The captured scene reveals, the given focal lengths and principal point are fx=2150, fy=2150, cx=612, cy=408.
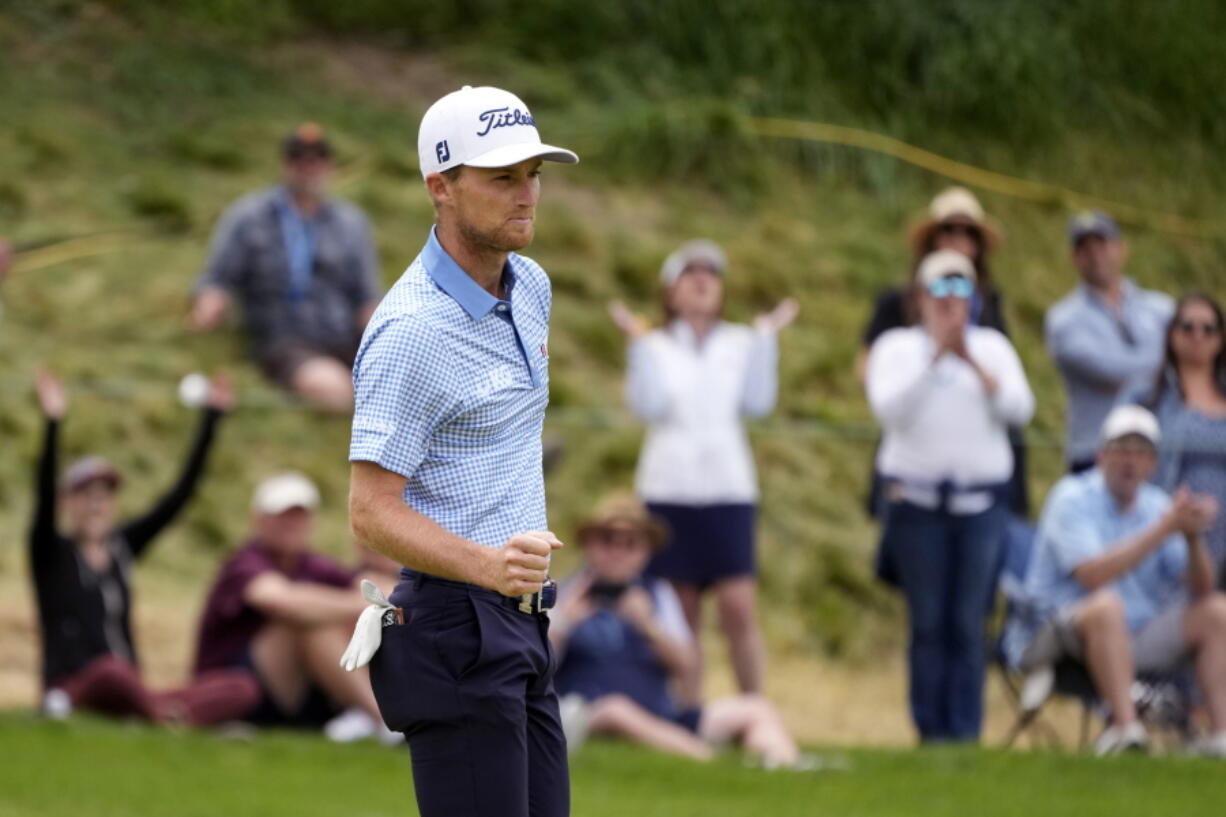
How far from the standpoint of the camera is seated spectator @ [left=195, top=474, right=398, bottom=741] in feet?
29.6

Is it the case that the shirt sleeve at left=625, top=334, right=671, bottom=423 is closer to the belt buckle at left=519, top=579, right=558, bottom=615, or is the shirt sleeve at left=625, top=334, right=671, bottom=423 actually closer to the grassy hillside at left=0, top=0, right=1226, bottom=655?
the grassy hillside at left=0, top=0, right=1226, bottom=655

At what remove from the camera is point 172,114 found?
1650 cm

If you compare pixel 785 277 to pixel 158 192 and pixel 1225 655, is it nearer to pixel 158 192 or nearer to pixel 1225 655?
pixel 158 192

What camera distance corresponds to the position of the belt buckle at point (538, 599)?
4418 millimetres

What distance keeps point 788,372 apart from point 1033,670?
5.93 metres

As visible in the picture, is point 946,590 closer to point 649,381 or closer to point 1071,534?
point 1071,534

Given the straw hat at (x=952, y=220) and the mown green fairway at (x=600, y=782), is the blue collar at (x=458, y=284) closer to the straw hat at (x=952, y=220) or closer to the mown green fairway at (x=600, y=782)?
the mown green fairway at (x=600, y=782)

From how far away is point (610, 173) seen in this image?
16.9m

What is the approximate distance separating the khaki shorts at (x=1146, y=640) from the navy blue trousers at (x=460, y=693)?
201 inches

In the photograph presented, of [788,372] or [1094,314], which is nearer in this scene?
[1094,314]

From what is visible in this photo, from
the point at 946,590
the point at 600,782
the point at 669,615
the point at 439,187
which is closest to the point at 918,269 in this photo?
the point at 946,590

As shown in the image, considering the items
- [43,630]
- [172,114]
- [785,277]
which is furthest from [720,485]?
[172,114]

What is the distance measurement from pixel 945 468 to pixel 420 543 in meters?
4.91

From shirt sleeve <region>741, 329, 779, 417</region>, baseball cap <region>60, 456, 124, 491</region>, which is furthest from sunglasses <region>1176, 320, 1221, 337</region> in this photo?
baseball cap <region>60, 456, 124, 491</region>
